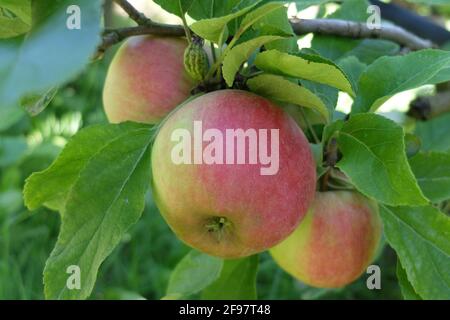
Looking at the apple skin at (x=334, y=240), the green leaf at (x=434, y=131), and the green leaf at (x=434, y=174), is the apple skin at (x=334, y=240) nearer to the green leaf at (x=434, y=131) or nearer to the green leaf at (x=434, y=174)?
the green leaf at (x=434, y=174)

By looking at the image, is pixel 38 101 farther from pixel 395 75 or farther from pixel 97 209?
pixel 395 75

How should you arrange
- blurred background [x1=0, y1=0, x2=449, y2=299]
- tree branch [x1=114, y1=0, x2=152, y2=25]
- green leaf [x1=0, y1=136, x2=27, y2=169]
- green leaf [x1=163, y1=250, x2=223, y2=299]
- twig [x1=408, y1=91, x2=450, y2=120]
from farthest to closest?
green leaf [x1=0, y1=136, x2=27, y2=169]
blurred background [x1=0, y1=0, x2=449, y2=299]
twig [x1=408, y1=91, x2=450, y2=120]
green leaf [x1=163, y1=250, x2=223, y2=299]
tree branch [x1=114, y1=0, x2=152, y2=25]

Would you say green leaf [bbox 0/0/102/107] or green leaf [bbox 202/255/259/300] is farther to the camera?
green leaf [bbox 202/255/259/300]

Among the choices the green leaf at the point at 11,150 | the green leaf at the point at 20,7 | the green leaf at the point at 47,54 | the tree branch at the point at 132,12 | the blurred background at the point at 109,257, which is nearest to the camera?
the green leaf at the point at 47,54

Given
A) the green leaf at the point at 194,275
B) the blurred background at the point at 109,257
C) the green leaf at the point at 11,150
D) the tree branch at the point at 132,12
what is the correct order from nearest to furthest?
the tree branch at the point at 132,12, the green leaf at the point at 194,275, the blurred background at the point at 109,257, the green leaf at the point at 11,150

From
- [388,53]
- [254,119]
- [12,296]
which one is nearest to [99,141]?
[254,119]

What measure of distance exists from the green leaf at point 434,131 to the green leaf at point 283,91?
57 cm

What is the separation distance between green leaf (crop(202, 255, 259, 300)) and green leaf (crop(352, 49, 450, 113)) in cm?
29

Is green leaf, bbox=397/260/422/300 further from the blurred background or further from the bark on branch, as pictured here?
the blurred background

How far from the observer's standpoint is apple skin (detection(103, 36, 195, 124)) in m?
0.84

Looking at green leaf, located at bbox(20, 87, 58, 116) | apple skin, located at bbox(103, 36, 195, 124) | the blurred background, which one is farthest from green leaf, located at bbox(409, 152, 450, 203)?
the blurred background

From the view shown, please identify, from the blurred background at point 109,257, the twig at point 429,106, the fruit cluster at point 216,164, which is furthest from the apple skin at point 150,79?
the blurred background at point 109,257

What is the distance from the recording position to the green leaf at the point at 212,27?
0.69m

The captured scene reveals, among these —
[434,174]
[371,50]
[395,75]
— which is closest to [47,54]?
[395,75]
